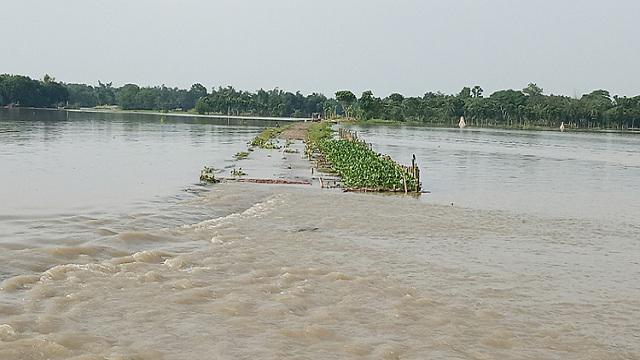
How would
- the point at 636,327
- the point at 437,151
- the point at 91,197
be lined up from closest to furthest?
1. the point at 636,327
2. the point at 91,197
3. the point at 437,151

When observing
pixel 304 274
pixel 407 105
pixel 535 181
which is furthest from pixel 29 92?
pixel 304 274

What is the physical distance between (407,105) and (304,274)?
12222 cm

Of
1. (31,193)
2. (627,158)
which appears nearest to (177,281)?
(31,193)

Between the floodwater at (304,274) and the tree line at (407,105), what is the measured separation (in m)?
93.5

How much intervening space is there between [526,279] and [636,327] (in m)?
2.60

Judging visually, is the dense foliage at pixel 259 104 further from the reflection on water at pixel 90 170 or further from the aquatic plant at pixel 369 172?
the aquatic plant at pixel 369 172

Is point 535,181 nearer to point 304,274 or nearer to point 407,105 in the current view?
point 304,274

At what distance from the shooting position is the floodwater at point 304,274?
7906 millimetres

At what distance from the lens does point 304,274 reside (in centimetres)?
1112

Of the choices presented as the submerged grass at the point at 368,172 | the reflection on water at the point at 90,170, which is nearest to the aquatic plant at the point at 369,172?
the submerged grass at the point at 368,172

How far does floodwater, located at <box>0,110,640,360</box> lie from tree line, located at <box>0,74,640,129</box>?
93526 millimetres

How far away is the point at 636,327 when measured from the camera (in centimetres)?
914

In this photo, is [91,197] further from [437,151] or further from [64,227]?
[437,151]

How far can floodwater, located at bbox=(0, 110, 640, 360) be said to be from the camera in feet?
25.9
